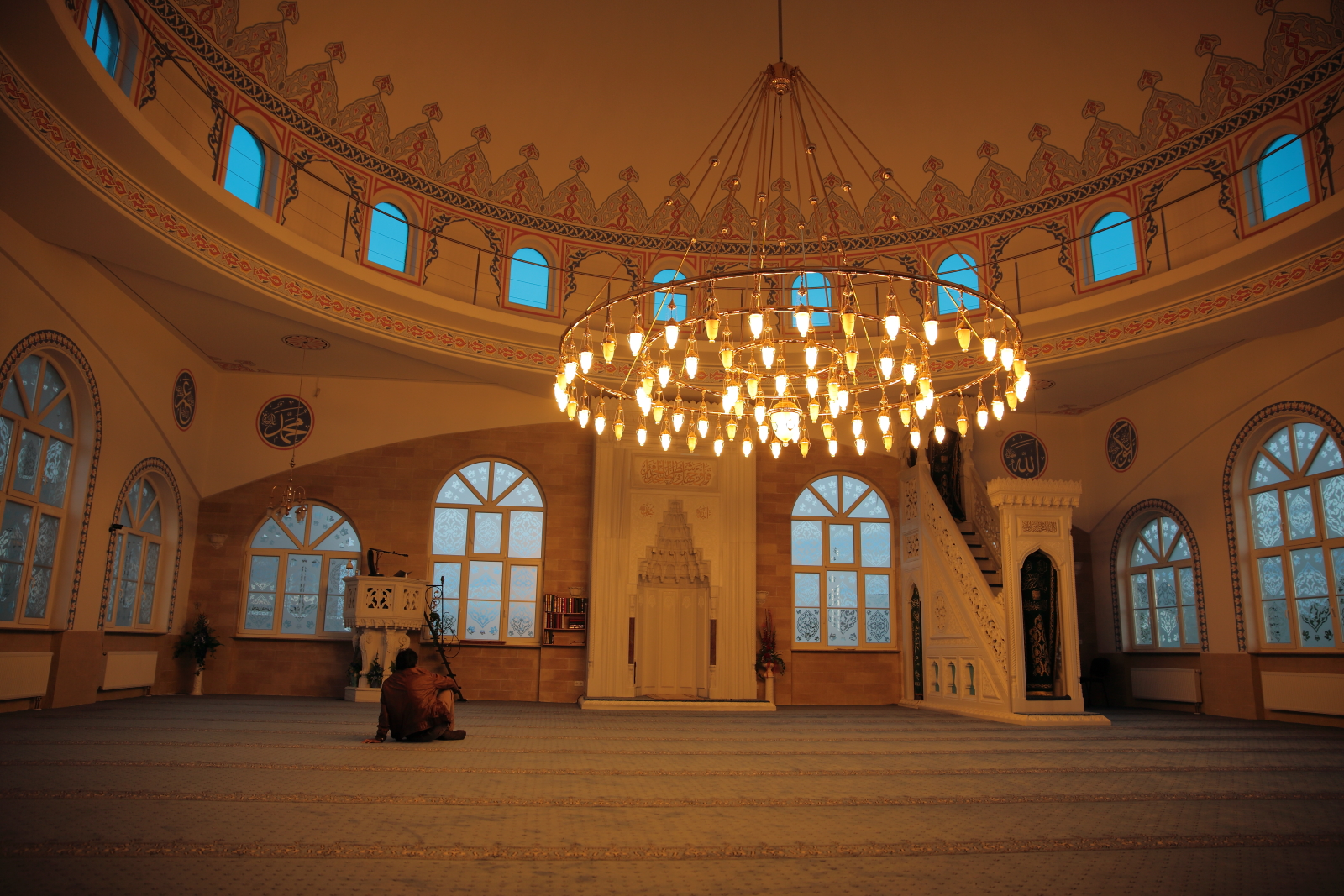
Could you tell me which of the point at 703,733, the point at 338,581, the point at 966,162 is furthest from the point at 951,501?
the point at 338,581

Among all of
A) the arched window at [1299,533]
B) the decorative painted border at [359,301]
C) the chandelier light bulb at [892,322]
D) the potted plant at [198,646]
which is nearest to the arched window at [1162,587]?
the arched window at [1299,533]

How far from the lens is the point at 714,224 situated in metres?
11.8

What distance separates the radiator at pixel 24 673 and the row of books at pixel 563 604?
4.95 metres

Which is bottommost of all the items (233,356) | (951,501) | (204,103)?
(951,501)

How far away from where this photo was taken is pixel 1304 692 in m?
8.51

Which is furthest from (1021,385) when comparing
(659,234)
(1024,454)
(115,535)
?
(115,535)

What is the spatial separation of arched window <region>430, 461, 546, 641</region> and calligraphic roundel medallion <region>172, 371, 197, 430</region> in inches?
112

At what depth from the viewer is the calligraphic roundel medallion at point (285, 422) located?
10.7 metres

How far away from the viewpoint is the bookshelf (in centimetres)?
1092

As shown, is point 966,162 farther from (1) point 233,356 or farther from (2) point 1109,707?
(1) point 233,356

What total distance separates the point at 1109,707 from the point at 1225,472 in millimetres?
3087

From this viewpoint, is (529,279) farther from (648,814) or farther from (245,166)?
(648,814)

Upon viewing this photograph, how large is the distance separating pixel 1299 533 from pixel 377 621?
9287 mm

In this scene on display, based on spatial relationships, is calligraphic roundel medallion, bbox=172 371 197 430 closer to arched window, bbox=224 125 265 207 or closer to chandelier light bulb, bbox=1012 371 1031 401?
arched window, bbox=224 125 265 207
